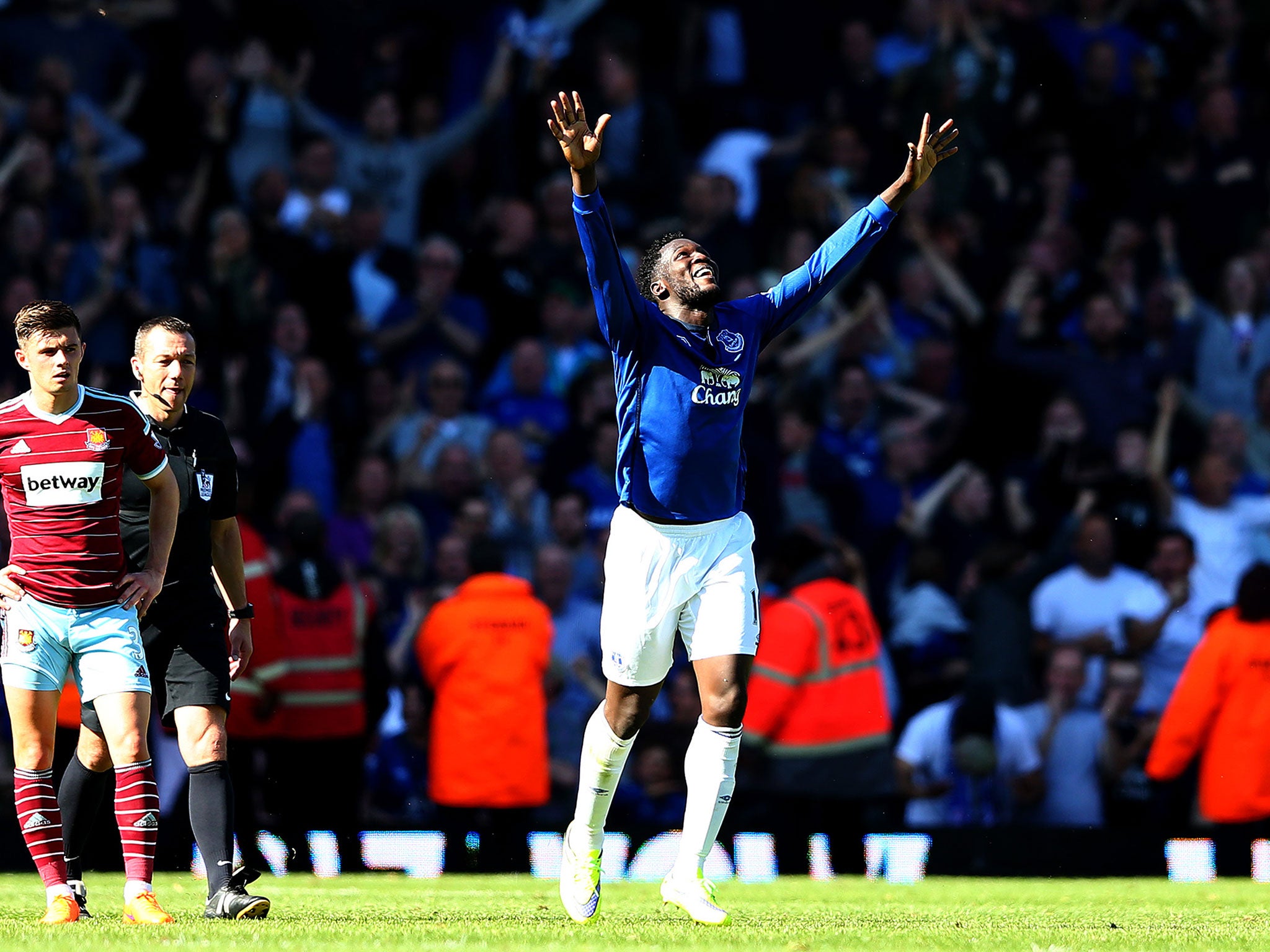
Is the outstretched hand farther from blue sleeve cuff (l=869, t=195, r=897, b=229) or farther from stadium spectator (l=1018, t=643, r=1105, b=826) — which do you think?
stadium spectator (l=1018, t=643, r=1105, b=826)

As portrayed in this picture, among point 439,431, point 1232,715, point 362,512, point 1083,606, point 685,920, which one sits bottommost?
point 685,920

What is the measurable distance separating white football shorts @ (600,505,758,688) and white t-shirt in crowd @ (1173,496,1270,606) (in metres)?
7.49

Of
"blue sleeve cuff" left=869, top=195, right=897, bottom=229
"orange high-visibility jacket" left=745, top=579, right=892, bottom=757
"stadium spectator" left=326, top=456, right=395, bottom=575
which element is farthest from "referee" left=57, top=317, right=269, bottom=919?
"stadium spectator" left=326, top=456, right=395, bottom=575

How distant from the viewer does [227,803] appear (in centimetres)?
702

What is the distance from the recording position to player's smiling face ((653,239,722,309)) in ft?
23.1

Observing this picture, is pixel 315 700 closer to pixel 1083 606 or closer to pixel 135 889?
pixel 135 889

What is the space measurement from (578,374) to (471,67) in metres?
3.90

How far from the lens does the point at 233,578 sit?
7453 mm

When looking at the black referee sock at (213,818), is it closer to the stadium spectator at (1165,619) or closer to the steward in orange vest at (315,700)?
the steward in orange vest at (315,700)

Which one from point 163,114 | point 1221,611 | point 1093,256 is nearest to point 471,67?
point 163,114

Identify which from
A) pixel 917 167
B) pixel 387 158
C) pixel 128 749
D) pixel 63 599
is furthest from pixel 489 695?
pixel 387 158

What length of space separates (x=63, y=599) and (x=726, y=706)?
230cm

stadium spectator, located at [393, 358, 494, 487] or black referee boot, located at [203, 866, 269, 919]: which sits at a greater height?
stadium spectator, located at [393, 358, 494, 487]

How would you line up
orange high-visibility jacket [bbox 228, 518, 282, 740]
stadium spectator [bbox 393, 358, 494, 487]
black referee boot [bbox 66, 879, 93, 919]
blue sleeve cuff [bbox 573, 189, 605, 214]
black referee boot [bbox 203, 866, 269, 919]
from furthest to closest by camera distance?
stadium spectator [bbox 393, 358, 494, 487] → orange high-visibility jacket [bbox 228, 518, 282, 740] → black referee boot [bbox 66, 879, 93, 919] → black referee boot [bbox 203, 866, 269, 919] → blue sleeve cuff [bbox 573, 189, 605, 214]
